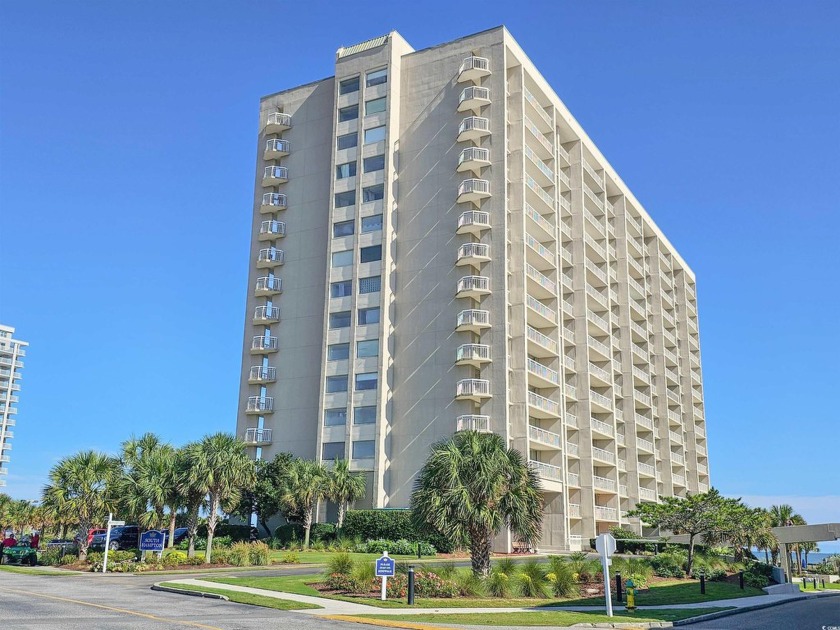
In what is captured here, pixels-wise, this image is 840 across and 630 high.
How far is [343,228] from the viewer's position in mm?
64438

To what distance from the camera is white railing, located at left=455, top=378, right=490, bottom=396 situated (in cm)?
5681

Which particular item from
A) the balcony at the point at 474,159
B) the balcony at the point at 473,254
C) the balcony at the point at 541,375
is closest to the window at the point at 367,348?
the balcony at the point at 473,254

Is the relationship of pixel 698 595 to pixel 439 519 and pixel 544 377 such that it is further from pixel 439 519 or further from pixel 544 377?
pixel 544 377

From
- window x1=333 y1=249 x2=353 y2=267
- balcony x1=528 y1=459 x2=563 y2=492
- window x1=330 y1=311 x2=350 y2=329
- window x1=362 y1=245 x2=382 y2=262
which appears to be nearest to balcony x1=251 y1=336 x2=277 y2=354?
window x1=330 y1=311 x2=350 y2=329

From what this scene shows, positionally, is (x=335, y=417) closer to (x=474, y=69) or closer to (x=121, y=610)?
(x=474, y=69)

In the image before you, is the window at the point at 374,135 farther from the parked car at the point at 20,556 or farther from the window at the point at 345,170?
the parked car at the point at 20,556

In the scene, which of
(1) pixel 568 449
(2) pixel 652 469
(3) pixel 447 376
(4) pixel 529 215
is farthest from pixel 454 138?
(2) pixel 652 469

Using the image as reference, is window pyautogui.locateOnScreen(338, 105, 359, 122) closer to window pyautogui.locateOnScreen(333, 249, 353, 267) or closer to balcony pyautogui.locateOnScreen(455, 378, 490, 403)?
window pyautogui.locateOnScreen(333, 249, 353, 267)

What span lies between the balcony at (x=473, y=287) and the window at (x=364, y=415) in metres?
10.8

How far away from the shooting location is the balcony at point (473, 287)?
192ft

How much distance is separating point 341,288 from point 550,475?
21.8 meters

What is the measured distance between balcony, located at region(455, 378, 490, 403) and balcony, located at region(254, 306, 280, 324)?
18847 mm

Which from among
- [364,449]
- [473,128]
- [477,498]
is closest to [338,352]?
[364,449]

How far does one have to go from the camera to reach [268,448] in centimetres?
6494
